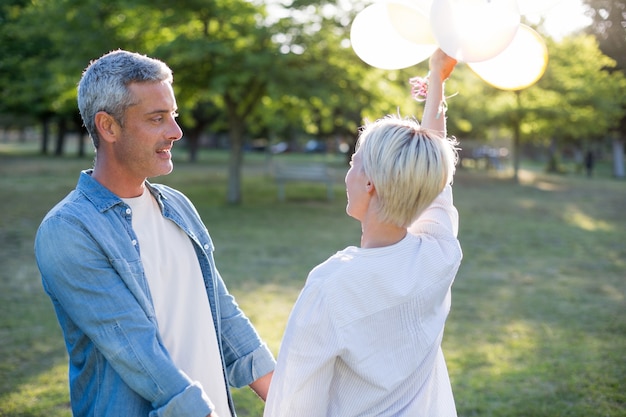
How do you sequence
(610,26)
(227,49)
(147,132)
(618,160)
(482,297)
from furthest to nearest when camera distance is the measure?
(618,160), (227,49), (482,297), (610,26), (147,132)

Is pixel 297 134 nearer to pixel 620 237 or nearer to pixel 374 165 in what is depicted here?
pixel 620 237

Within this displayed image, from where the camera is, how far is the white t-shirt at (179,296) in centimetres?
207

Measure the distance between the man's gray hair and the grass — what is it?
303cm

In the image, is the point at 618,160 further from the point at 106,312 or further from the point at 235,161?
the point at 106,312

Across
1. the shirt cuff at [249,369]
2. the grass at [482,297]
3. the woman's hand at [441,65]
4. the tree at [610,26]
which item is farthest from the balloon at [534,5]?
the grass at [482,297]

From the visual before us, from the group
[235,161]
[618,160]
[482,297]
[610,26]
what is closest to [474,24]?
[610,26]

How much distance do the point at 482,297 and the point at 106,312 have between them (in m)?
6.48

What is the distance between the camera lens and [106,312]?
6.00 feet

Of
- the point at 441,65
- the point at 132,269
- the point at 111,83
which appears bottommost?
the point at 132,269

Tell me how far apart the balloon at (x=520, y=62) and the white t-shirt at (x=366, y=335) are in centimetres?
85

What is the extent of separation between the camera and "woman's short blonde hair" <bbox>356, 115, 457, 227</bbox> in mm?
1782

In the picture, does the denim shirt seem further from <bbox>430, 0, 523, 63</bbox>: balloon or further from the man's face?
<bbox>430, 0, 523, 63</bbox>: balloon

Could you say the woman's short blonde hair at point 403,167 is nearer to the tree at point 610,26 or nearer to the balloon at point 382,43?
the balloon at point 382,43

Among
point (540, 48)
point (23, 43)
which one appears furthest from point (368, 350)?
point (23, 43)
